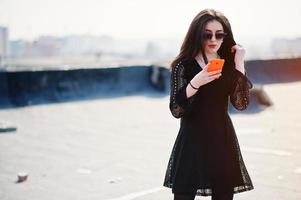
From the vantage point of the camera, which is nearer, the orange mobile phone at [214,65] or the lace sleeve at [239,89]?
the orange mobile phone at [214,65]

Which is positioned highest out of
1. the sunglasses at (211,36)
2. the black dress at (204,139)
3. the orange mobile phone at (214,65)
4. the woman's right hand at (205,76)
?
the sunglasses at (211,36)

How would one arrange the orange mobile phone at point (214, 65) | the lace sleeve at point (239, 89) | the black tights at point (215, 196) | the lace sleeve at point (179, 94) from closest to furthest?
1. the orange mobile phone at point (214, 65)
2. the lace sleeve at point (179, 94)
3. the black tights at point (215, 196)
4. the lace sleeve at point (239, 89)

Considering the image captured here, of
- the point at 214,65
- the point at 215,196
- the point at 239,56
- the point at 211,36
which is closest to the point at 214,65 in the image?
the point at 214,65

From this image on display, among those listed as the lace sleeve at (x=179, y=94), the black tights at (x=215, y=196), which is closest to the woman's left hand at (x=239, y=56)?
the lace sleeve at (x=179, y=94)

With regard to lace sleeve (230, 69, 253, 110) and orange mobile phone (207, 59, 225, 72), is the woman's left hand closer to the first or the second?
lace sleeve (230, 69, 253, 110)

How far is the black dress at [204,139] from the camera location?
12.5 ft

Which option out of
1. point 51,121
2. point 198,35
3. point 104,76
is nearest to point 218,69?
point 198,35

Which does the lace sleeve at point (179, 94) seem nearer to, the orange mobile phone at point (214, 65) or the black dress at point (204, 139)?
the black dress at point (204, 139)

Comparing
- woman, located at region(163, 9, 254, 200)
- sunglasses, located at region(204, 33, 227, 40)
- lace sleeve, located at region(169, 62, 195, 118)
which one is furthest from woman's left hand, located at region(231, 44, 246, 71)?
lace sleeve, located at region(169, 62, 195, 118)

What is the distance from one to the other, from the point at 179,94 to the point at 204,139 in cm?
39

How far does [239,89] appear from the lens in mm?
3994

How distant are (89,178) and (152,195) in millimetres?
1260

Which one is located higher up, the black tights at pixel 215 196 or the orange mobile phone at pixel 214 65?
the orange mobile phone at pixel 214 65

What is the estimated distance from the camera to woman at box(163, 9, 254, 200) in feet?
12.4
